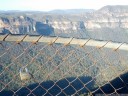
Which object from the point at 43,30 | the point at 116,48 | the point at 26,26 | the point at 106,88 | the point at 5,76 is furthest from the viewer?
the point at 43,30

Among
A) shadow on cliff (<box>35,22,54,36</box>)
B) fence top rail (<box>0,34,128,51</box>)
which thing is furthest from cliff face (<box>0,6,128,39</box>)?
fence top rail (<box>0,34,128,51</box>)

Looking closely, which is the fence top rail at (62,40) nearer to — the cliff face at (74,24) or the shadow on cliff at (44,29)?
the cliff face at (74,24)

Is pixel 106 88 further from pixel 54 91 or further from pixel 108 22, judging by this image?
Answer: pixel 108 22

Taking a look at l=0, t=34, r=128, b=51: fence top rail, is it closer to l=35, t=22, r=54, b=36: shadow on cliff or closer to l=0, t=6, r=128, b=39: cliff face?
l=0, t=6, r=128, b=39: cliff face

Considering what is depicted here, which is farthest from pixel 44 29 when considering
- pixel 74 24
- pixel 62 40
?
pixel 62 40

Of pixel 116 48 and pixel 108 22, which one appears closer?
pixel 116 48

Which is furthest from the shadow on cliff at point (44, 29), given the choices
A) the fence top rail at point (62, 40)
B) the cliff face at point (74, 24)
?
the fence top rail at point (62, 40)

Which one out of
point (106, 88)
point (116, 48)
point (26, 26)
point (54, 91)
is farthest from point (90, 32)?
point (116, 48)

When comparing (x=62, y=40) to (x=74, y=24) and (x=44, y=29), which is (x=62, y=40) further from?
(x=44, y=29)
